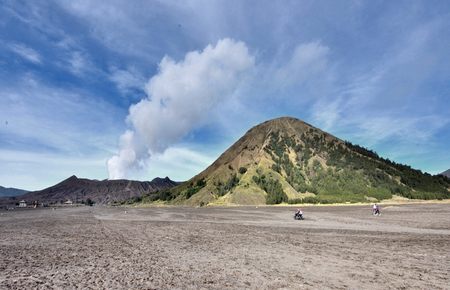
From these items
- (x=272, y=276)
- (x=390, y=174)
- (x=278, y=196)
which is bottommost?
(x=272, y=276)

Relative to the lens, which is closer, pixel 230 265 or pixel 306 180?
pixel 230 265

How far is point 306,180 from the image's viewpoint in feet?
547

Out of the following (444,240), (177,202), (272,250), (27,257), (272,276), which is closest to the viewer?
(272,276)

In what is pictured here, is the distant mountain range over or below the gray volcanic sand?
over

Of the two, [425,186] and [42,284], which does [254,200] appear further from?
[42,284]

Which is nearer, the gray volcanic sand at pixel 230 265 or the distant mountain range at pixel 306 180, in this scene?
the gray volcanic sand at pixel 230 265

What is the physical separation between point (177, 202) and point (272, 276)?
180322mm

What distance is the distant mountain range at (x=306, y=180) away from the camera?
14500 cm

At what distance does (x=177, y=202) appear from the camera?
189 metres

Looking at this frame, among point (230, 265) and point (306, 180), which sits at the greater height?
point (306, 180)

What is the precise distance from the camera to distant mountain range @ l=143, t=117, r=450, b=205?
145000 millimetres

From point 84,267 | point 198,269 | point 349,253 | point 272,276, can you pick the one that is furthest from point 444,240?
point 84,267

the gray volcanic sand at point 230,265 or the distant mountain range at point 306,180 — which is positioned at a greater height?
the distant mountain range at point 306,180

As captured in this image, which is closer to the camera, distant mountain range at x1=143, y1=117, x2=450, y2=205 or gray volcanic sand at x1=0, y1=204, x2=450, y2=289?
gray volcanic sand at x1=0, y1=204, x2=450, y2=289
